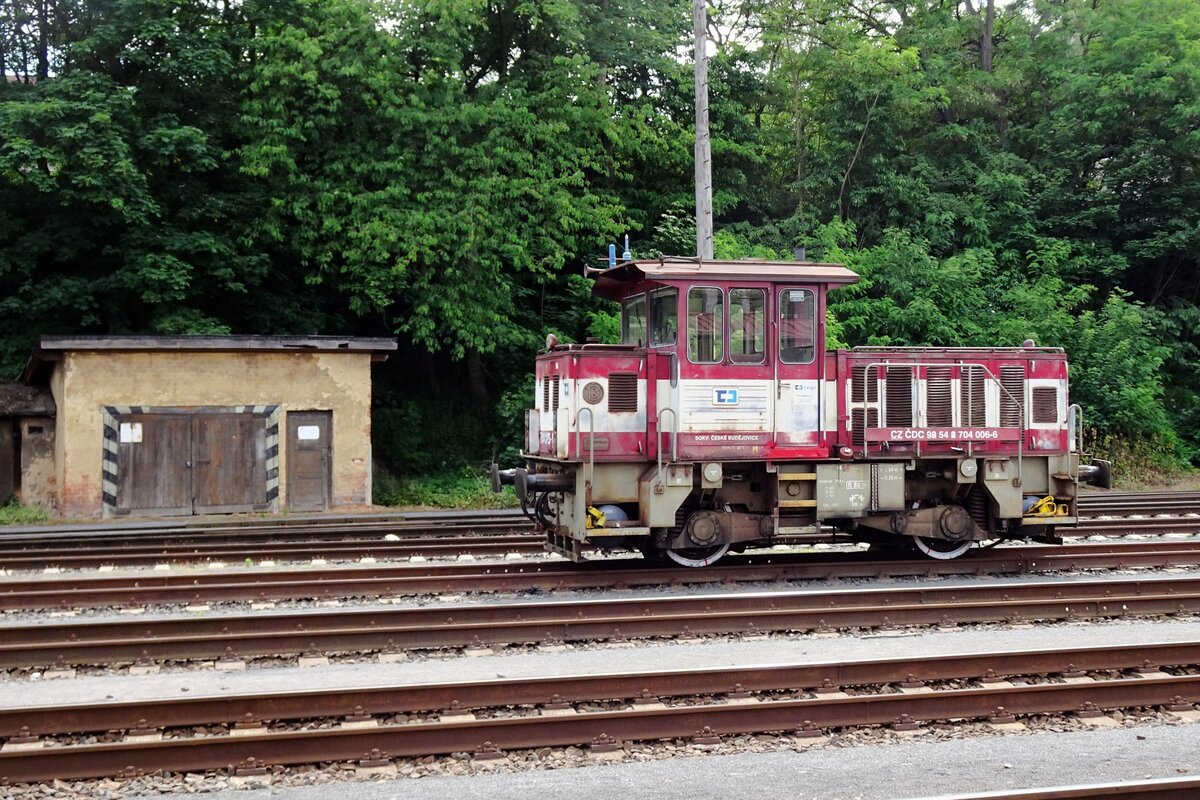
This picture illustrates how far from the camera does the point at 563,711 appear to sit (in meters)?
7.18

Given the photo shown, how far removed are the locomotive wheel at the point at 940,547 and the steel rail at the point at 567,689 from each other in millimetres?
4516

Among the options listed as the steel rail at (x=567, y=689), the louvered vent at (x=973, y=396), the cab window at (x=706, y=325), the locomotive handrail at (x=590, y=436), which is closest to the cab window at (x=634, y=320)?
the cab window at (x=706, y=325)

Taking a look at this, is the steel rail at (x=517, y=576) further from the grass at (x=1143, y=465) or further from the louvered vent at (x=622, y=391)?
the grass at (x=1143, y=465)

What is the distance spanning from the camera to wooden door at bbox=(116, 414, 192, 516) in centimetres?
2012

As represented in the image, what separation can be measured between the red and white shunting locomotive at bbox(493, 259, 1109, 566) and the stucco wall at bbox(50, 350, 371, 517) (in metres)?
9.34

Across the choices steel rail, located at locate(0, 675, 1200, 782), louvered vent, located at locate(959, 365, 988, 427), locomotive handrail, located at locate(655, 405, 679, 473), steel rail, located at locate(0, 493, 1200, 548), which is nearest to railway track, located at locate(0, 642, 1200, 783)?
steel rail, located at locate(0, 675, 1200, 782)

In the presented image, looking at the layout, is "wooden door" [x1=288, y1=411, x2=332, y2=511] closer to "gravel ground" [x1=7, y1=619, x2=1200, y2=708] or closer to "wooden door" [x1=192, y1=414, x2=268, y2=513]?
"wooden door" [x1=192, y1=414, x2=268, y2=513]

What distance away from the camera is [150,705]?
21.9 feet

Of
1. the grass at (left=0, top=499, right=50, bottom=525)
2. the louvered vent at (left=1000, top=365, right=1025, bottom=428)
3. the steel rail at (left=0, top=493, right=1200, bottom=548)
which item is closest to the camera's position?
the louvered vent at (left=1000, top=365, right=1025, bottom=428)

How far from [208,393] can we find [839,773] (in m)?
17.0

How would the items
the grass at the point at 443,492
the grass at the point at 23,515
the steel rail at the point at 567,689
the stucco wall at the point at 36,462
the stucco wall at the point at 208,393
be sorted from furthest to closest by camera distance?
the grass at the point at 443,492 → the stucco wall at the point at 36,462 → the stucco wall at the point at 208,393 → the grass at the point at 23,515 → the steel rail at the point at 567,689

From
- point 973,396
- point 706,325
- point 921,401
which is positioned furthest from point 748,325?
point 973,396

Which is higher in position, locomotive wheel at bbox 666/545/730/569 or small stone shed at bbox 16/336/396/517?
small stone shed at bbox 16/336/396/517

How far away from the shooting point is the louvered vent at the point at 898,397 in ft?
40.8
